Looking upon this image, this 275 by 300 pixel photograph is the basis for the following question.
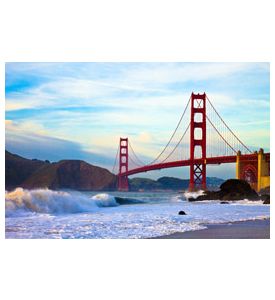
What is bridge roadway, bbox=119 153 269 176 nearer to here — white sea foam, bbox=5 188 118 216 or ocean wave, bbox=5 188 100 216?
white sea foam, bbox=5 188 118 216

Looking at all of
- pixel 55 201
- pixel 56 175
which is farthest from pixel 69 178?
pixel 55 201

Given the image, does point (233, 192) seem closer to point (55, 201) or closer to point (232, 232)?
point (232, 232)

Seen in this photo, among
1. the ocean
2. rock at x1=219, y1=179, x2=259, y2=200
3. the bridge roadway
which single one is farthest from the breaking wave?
rock at x1=219, y1=179, x2=259, y2=200

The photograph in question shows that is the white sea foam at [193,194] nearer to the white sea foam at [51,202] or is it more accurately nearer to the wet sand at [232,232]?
the wet sand at [232,232]

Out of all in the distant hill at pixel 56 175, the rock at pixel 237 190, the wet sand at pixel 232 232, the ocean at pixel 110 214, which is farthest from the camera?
the rock at pixel 237 190

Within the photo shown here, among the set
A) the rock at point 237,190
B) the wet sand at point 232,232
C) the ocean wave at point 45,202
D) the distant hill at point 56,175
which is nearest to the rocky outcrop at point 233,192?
the rock at point 237,190

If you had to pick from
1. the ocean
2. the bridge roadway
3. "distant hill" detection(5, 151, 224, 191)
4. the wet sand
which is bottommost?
the wet sand
